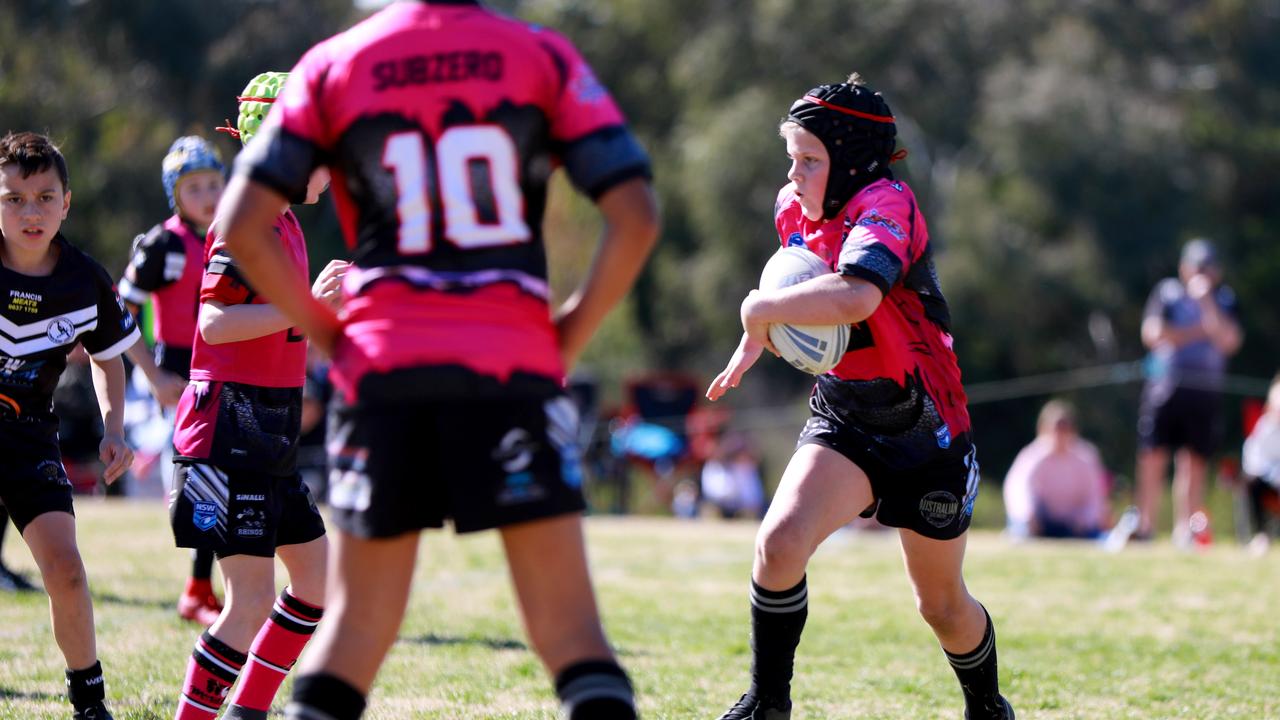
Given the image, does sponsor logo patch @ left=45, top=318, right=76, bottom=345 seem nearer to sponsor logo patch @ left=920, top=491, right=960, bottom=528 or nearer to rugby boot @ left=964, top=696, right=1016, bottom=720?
sponsor logo patch @ left=920, top=491, right=960, bottom=528

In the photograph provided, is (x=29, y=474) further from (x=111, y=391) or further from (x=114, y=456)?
(x=111, y=391)

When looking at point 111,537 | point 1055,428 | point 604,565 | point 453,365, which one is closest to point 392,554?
point 453,365

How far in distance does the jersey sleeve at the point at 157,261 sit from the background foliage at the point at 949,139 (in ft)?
59.8

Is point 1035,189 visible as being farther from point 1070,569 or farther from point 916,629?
point 916,629

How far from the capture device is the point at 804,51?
30609 mm

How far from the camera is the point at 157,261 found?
23.2 ft

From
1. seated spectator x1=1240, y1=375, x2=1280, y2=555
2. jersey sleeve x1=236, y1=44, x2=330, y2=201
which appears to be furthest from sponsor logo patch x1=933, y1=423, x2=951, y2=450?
seated spectator x1=1240, y1=375, x2=1280, y2=555

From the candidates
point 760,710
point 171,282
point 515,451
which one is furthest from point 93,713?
point 171,282

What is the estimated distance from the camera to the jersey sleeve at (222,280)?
423 centimetres

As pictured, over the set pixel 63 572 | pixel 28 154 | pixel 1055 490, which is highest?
pixel 28 154

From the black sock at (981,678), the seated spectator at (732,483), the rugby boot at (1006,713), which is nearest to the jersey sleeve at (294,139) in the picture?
the black sock at (981,678)

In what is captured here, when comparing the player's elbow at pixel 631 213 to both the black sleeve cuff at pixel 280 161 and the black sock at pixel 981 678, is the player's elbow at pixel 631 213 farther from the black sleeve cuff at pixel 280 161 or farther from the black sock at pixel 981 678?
the black sock at pixel 981 678

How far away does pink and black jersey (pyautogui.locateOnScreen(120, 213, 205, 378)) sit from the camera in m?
7.08

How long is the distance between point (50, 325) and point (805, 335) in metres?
2.49
